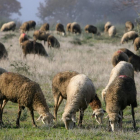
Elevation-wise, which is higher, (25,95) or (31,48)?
(31,48)

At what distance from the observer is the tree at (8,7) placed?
69.5m

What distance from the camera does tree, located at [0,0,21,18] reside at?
69500 millimetres

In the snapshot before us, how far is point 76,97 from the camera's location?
670 cm

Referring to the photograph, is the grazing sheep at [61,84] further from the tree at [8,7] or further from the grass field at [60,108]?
the tree at [8,7]

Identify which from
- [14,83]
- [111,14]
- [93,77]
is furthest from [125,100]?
[111,14]

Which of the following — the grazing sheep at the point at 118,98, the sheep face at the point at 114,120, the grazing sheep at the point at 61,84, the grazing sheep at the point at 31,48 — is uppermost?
the grazing sheep at the point at 31,48

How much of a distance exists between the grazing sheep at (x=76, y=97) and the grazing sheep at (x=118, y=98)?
47 cm

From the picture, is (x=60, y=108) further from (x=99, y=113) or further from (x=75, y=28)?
(x=75, y=28)

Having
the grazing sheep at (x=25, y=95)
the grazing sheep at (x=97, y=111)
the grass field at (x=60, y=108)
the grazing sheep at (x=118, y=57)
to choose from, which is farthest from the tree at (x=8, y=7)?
the grazing sheep at (x=97, y=111)

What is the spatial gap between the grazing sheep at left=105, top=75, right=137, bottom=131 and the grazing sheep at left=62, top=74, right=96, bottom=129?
18.4 inches

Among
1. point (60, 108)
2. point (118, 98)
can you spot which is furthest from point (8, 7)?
point (118, 98)

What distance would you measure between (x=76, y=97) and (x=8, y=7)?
67347 mm

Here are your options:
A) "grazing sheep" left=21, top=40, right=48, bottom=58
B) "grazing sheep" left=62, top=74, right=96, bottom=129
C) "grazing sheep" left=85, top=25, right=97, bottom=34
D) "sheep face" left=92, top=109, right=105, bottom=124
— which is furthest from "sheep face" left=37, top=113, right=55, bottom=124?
"grazing sheep" left=85, top=25, right=97, bottom=34

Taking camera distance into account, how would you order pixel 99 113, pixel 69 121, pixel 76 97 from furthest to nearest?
pixel 99 113 < pixel 76 97 < pixel 69 121
